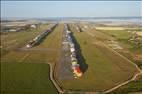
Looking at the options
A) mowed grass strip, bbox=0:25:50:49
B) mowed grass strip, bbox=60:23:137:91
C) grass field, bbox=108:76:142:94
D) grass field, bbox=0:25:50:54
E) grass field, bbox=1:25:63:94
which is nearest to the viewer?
grass field, bbox=108:76:142:94

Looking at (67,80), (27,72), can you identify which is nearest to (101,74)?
(67,80)

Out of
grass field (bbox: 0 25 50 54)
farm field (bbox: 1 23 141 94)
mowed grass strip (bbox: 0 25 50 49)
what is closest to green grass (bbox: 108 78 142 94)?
farm field (bbox: 1 23 141 94)

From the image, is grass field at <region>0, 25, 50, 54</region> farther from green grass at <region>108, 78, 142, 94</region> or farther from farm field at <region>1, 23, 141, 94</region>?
green grass at <region>108, 78, 142, 94</region>

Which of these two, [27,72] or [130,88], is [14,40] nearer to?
[27,72]

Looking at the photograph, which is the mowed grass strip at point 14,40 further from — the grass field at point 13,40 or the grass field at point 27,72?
the grass field at point 27,72

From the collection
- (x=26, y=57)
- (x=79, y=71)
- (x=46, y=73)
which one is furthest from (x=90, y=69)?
(x=26, y=57)

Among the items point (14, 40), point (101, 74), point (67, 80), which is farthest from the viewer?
point (14, 40)

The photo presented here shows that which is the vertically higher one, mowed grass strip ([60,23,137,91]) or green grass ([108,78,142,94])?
green grass ([108,78,142,94])

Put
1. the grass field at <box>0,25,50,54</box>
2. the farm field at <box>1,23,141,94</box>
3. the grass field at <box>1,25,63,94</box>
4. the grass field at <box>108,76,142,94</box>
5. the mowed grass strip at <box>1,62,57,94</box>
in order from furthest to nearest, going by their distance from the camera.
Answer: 1. the grass field at <box>0,25,50,54</box>
2. the farm field at <box>1,23,141,94</box>
3. the grass field at <box>1,25,63,94</box>
4. the mowed grass strip at <box>1,62,57,94</box>
5. the grass field at <box>108,76,142,94</box>

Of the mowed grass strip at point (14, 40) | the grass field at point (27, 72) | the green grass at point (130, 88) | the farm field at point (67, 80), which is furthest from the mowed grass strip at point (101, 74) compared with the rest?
the mowed grass strip at point (14, 40)

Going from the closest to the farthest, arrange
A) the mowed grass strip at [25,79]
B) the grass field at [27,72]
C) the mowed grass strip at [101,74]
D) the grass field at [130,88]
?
the grass field at [130,88]
the mowed grass strip at [25,79]
the grass field at [27,72]
the mowed grass strip at [101,74]
